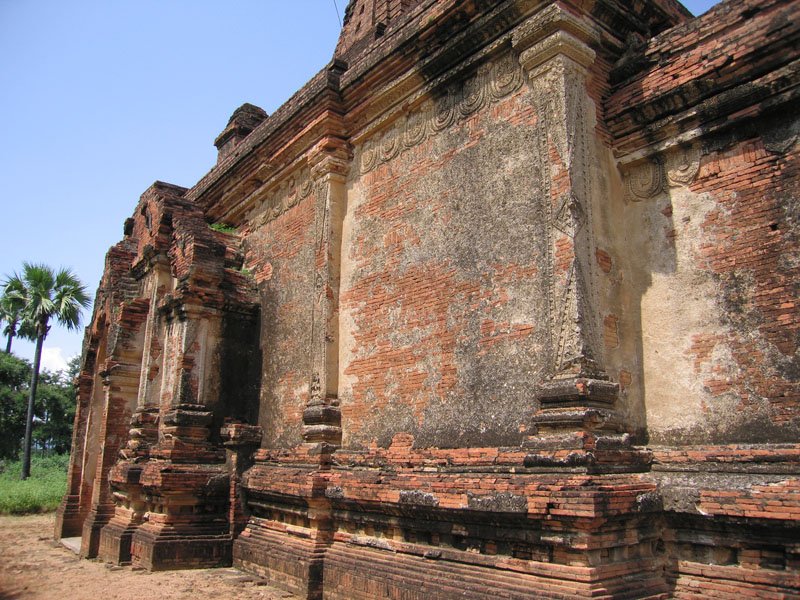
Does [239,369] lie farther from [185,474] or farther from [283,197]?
[283,197]

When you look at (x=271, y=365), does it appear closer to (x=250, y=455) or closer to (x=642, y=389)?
(x=250, y=455)

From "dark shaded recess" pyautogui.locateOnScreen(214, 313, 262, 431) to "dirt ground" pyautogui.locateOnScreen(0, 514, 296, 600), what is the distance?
2.23 meters

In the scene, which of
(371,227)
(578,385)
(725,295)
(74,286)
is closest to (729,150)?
(725,295)

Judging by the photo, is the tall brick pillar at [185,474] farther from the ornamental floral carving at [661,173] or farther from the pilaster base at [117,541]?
the ornamental floral carving at [661,173]

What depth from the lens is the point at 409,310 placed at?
24.3 ft

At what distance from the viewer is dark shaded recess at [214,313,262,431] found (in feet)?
33.8

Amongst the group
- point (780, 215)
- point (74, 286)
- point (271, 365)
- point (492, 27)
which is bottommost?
point (271, 365)

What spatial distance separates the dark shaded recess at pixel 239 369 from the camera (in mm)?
10311

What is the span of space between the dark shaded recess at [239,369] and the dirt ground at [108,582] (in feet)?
7.33

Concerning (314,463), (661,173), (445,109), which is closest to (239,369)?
(314,463)

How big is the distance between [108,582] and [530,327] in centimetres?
651

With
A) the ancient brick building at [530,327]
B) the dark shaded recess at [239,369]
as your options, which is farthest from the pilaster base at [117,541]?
the dark shaded recess at [239,369]

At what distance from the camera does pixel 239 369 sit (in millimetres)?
10547

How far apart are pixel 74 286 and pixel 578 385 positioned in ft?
97.7
